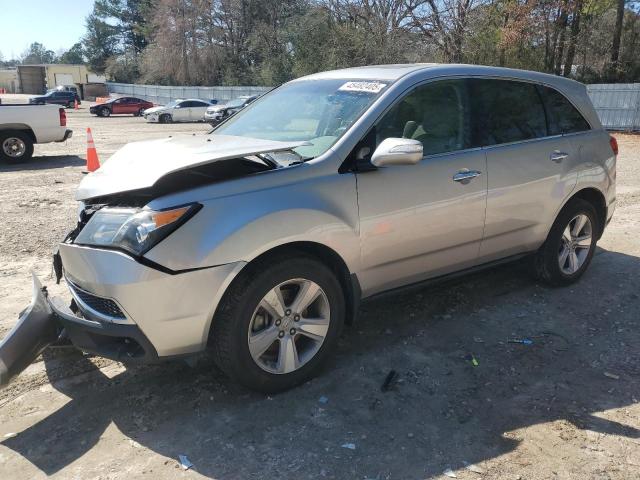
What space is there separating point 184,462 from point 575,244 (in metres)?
3.88

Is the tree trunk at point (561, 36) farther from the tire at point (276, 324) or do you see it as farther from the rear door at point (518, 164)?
the tire at point (276, 324)

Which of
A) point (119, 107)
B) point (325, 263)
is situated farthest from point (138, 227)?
point (119, 107)

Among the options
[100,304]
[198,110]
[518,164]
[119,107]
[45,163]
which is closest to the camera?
[100,304]

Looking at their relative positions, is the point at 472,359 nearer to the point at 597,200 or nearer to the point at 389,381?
the point at 389,381

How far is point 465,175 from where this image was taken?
12.8ft

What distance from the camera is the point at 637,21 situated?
27.2m

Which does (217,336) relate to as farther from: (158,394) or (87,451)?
(87,451)

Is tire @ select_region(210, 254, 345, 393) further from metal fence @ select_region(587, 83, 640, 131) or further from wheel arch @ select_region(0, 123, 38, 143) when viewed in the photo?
metal fence @ select_region(587, 83, 640, 131)

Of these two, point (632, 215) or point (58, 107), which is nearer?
point (632, 215)

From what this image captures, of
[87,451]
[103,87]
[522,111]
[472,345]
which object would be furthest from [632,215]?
[103,87]

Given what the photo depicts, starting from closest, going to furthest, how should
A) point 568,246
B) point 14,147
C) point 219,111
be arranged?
point 568,246, point 14,147, point 219,111

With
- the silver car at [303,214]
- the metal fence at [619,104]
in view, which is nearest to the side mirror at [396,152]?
the silver car at [303,214]

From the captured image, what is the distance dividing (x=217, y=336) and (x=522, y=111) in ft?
10.0

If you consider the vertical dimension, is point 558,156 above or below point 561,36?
below
